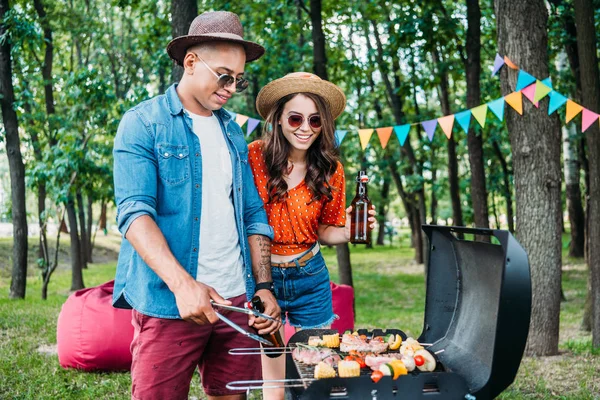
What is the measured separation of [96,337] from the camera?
17.4 feet

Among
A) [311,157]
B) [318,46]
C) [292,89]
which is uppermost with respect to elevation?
[318,46]

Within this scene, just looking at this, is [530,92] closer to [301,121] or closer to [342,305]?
[342,305]

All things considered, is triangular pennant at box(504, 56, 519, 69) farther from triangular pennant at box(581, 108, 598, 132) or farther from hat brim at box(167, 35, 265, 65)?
hat brim at box(167, 35, 265, 65)

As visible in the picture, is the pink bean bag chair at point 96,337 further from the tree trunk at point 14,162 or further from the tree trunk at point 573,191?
the tree trunk at point 573,191

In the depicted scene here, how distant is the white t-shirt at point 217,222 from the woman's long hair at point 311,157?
56cm

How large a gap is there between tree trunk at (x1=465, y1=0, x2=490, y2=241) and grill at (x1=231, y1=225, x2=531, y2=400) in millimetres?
6159

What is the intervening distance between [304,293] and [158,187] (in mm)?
1186

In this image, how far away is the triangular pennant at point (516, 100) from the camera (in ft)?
18.5

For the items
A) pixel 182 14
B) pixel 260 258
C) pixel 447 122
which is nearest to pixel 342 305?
pixel 447 122

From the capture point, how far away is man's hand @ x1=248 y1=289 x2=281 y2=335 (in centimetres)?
260

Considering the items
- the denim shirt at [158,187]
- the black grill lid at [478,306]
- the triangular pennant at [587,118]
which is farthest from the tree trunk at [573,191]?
the denim shirt at [158,187]

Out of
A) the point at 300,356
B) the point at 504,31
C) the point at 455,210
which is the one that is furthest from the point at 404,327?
the point at 300,356

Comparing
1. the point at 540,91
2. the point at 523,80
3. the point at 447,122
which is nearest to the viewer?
the point at 540,91

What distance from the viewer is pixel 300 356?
2.48m
